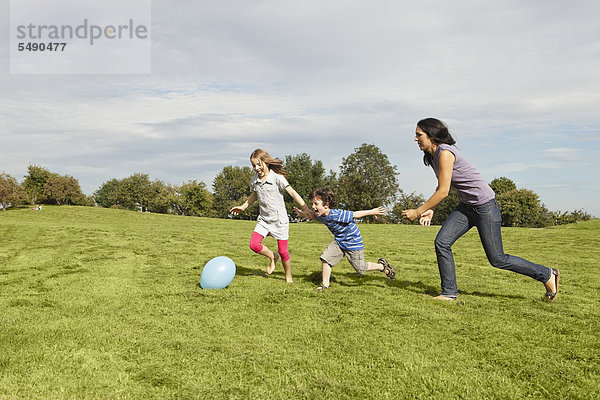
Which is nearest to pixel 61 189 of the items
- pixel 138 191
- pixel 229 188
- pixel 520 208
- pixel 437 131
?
pixel 138 191

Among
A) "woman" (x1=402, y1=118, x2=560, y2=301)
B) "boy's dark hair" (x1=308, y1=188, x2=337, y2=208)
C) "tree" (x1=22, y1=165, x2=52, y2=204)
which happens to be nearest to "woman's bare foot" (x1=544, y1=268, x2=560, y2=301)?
"woman" (x1=402, y1=118, x2=560, y2=301)

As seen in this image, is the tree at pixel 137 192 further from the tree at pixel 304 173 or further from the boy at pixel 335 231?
the boy at pixel 335 231

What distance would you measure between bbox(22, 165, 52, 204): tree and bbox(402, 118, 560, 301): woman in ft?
190

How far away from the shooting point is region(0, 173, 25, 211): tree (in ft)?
154

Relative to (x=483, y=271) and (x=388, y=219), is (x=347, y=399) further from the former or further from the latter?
(x=388, y=219)

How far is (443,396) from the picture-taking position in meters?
3.07

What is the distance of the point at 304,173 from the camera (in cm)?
7900

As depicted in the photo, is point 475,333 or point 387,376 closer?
point 387,376

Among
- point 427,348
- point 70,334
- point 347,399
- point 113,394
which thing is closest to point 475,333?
point 427,348

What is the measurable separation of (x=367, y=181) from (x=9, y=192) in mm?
43873

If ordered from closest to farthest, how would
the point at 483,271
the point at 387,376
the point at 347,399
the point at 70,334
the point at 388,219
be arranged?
the point at 347,399, the point at 387,376, the point at 70,334, the point at 483,271, the point at 388,219

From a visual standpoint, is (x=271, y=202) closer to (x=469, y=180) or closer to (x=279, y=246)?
(x=279, y=246)

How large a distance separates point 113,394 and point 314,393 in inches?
58.5

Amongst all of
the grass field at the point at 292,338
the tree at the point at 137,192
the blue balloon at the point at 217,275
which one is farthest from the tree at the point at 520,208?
the tree at the point at 137,192
